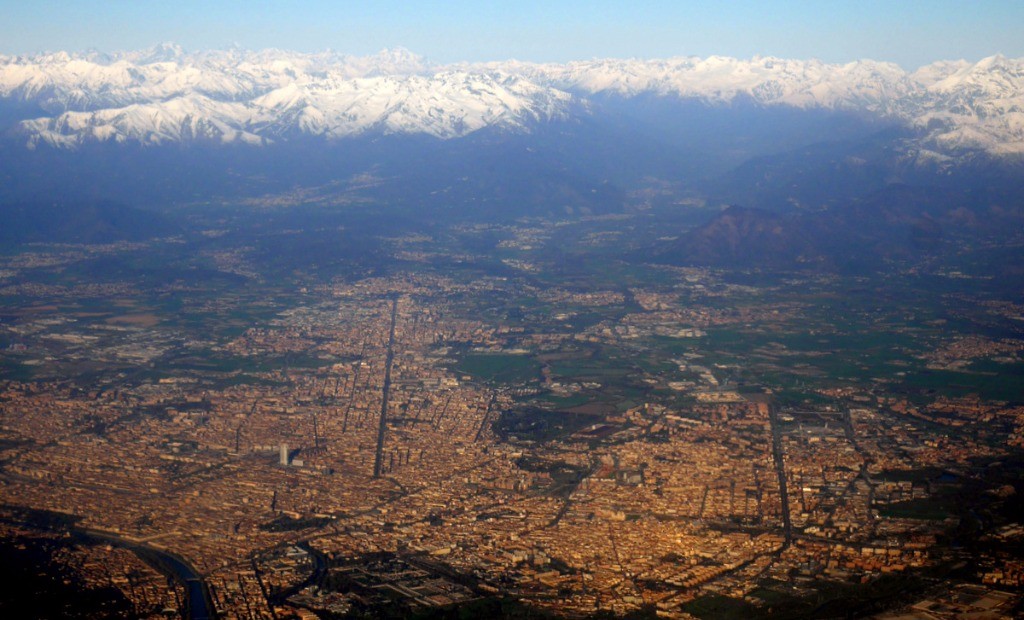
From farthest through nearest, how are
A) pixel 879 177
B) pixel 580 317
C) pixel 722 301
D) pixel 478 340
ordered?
pixel 879 177 < pixel 722 301 < pixel 580 317 < pixel 478 340

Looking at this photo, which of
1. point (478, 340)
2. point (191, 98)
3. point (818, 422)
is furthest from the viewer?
point (191, 98)

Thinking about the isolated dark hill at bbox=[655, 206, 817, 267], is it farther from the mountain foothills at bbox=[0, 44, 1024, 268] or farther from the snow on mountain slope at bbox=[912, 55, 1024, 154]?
the snow on mountain slope at bbox=[912, 55, 1024, 154]

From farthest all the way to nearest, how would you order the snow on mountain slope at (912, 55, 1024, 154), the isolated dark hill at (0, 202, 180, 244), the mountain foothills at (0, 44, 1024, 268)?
the snow on mountain slope at (912, 55, 1024, 154)
the mountain foothills at (0, 44, 1024, 268)
the isolated dark hill at (0, 202, 180, 244)

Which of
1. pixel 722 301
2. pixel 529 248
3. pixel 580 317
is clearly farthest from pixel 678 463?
pixel 529 248

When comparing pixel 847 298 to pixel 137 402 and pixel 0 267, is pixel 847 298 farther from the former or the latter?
pixel 0 267

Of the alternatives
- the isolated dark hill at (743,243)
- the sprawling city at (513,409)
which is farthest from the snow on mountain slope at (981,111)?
the isolated dark hill at (743,243)

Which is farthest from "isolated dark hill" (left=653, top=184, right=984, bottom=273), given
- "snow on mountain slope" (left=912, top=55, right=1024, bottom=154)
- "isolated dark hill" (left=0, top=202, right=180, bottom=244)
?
"isolated dark hill" (left=0, top=202, right=180, bottom=244)

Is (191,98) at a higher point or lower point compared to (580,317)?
higher

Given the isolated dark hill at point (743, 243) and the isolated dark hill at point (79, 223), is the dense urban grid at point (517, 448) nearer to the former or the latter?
the isolated dark hill at point (743, 243)
